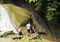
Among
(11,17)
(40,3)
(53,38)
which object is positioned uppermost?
(40,3)

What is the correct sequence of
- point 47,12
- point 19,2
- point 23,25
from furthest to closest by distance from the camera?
point 19,2
point 23,25
point 47,12

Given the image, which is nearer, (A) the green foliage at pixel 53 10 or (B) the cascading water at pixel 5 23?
(A) the green foliage at pixel 53 10

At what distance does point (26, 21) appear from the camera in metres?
18.4

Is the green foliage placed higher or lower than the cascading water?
higher

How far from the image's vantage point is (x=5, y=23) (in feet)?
60.4

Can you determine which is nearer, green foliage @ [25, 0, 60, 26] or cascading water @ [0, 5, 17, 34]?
green foliage @ [25, 0, 60, 26]

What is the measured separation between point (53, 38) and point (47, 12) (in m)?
1.93

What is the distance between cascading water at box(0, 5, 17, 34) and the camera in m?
17.8

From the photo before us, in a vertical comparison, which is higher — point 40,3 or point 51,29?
point 40,3

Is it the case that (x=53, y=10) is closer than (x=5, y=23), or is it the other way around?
(x=53, y=10)

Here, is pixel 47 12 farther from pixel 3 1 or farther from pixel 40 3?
pixel 3 1

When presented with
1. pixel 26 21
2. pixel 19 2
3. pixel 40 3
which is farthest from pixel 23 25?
pixel 19 2

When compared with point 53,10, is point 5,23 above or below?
below

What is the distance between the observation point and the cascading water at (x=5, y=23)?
58.4 ft
